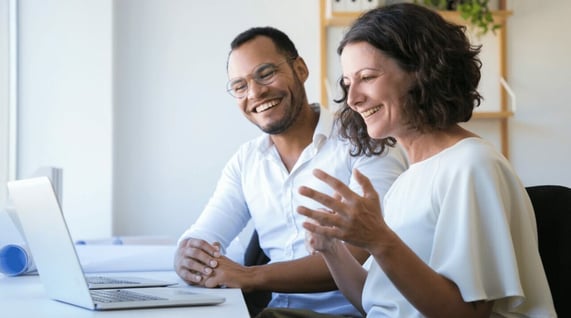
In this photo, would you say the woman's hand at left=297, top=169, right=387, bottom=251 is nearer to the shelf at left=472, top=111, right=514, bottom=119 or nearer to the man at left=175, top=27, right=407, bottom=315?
the man at left=175, top=27, right=407, bottom=315

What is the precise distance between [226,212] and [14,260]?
602 mm

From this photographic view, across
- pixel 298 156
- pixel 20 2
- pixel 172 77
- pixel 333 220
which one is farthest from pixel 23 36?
pixel 333 220

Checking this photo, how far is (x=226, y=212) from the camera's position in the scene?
2395 mm

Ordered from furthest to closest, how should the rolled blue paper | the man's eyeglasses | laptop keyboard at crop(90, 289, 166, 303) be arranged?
the man's eyeglasses → the rolled blue paper → laptop keyboard at crop(90, 289, 166, 303)

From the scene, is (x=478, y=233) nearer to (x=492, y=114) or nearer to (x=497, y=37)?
(x=492, y=114)

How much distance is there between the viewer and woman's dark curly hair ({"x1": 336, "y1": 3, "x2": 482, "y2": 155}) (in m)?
1.53

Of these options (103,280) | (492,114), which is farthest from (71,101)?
(492,114)

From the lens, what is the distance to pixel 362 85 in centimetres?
160

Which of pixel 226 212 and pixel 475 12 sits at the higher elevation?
pixel 475 12

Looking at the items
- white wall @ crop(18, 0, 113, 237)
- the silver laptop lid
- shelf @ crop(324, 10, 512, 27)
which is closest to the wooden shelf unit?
shelf @ crop(324, 10, 512, 27)

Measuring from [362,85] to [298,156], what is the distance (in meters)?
0.77

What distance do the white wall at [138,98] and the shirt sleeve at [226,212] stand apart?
126 centimetres

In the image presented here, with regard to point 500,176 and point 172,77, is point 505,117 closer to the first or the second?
point 172,77

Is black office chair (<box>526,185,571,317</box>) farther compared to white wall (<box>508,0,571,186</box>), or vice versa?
white wall (<box>508,0,571,186</box>)
